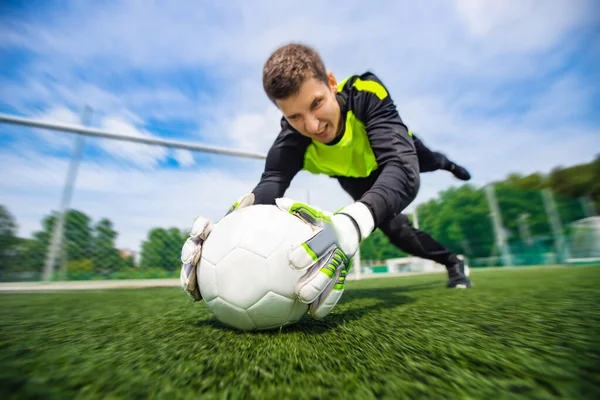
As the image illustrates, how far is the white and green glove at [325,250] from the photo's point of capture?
99cm

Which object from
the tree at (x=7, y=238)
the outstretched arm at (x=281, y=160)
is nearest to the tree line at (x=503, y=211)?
the tree at (x=7, y=238)

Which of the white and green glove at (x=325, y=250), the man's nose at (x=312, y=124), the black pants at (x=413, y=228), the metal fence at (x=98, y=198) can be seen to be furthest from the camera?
the metal fence at (x=98, y=198)

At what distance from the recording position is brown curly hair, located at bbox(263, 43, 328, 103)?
1.53 m

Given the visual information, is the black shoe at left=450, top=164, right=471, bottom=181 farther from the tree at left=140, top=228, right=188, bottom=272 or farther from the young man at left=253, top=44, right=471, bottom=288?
the tree at left=140, top=228, right=188, bottom=272

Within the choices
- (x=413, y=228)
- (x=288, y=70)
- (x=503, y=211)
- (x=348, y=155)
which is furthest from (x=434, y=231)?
(x=288, y=70)

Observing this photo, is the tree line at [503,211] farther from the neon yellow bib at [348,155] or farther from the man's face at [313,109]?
the man's face at [313,109]

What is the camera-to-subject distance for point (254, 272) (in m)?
1.04

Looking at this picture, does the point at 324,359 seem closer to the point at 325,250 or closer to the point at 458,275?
the point at 325,250

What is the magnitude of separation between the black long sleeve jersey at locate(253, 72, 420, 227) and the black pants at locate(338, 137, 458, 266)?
0.14 feet

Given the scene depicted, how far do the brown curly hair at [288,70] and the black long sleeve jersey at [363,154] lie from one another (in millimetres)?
359

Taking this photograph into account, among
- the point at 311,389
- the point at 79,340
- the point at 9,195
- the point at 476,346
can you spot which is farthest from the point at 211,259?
the point at 9,195

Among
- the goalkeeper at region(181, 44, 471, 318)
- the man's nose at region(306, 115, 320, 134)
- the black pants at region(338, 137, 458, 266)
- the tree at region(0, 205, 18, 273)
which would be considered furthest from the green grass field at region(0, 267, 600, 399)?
the tree at region(0, 205, 18, 273)

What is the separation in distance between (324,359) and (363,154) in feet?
5.40

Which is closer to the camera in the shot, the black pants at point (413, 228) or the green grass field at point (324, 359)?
the green grass field at point (324, 359)
